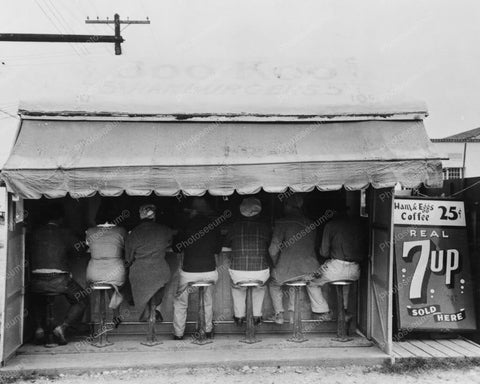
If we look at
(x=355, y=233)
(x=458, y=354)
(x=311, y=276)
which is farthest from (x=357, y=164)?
(x=458, y=354)

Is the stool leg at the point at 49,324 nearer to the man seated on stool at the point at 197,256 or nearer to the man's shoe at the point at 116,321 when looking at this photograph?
the man's shoe at the point at 116,321

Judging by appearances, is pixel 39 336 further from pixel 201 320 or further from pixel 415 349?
pixel 415 349

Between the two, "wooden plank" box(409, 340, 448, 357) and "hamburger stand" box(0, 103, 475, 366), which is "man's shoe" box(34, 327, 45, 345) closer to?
"hamburger stand" box(0, 103, 475, 366)

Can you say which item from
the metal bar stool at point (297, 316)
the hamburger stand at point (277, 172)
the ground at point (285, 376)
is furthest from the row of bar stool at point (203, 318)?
the ground at point (285, 376)

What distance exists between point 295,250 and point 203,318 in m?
1.48

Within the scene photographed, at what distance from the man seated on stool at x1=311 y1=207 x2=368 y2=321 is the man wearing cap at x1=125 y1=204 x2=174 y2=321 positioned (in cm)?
202

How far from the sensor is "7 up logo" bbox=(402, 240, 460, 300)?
6.47m

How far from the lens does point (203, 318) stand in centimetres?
620

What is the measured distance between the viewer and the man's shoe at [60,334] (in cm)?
608

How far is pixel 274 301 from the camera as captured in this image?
6.53 metres

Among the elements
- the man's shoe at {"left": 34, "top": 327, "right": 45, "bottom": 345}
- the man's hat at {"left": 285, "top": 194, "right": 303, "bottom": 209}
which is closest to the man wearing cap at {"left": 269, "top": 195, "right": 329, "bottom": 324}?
the man's hat at {"left": 285, "top": 194, "right": 303, "bottom": 209}

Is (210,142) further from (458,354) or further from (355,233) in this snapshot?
(458,354)

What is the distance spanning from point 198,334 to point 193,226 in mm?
1440

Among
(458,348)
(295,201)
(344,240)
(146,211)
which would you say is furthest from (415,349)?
(146,211)
